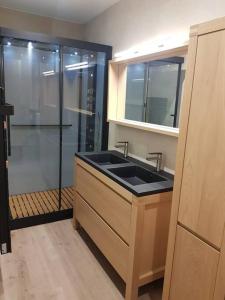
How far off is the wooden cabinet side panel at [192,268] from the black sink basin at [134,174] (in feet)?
2.65

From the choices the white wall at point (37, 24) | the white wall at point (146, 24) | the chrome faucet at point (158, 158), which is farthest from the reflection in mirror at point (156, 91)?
the white wall at point (37, 24)

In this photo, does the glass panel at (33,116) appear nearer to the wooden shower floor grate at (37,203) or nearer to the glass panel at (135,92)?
the wooden shower floor grate at (37,203)

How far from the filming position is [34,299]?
73.5 inches

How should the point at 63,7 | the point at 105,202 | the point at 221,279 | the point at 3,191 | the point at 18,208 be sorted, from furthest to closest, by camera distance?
the point at 18,208
the point at 63,7
the point at 105,202
the point at 3,191
the point at 221,279

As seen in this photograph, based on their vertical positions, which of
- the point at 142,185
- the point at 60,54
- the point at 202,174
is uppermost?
the point at 60,54

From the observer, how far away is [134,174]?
2410 millimetres

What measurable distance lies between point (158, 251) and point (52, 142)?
7.16ft

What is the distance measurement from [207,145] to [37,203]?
2.66 meters

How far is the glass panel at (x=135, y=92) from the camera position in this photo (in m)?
2.54

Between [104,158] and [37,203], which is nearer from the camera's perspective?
[104,158]

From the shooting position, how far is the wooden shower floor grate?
A: 9.89ft

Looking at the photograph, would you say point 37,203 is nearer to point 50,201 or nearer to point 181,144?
point 50,201

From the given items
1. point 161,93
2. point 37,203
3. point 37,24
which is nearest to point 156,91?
point 161,93

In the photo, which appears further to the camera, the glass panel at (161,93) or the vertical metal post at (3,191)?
the glass panel at (161,93)
